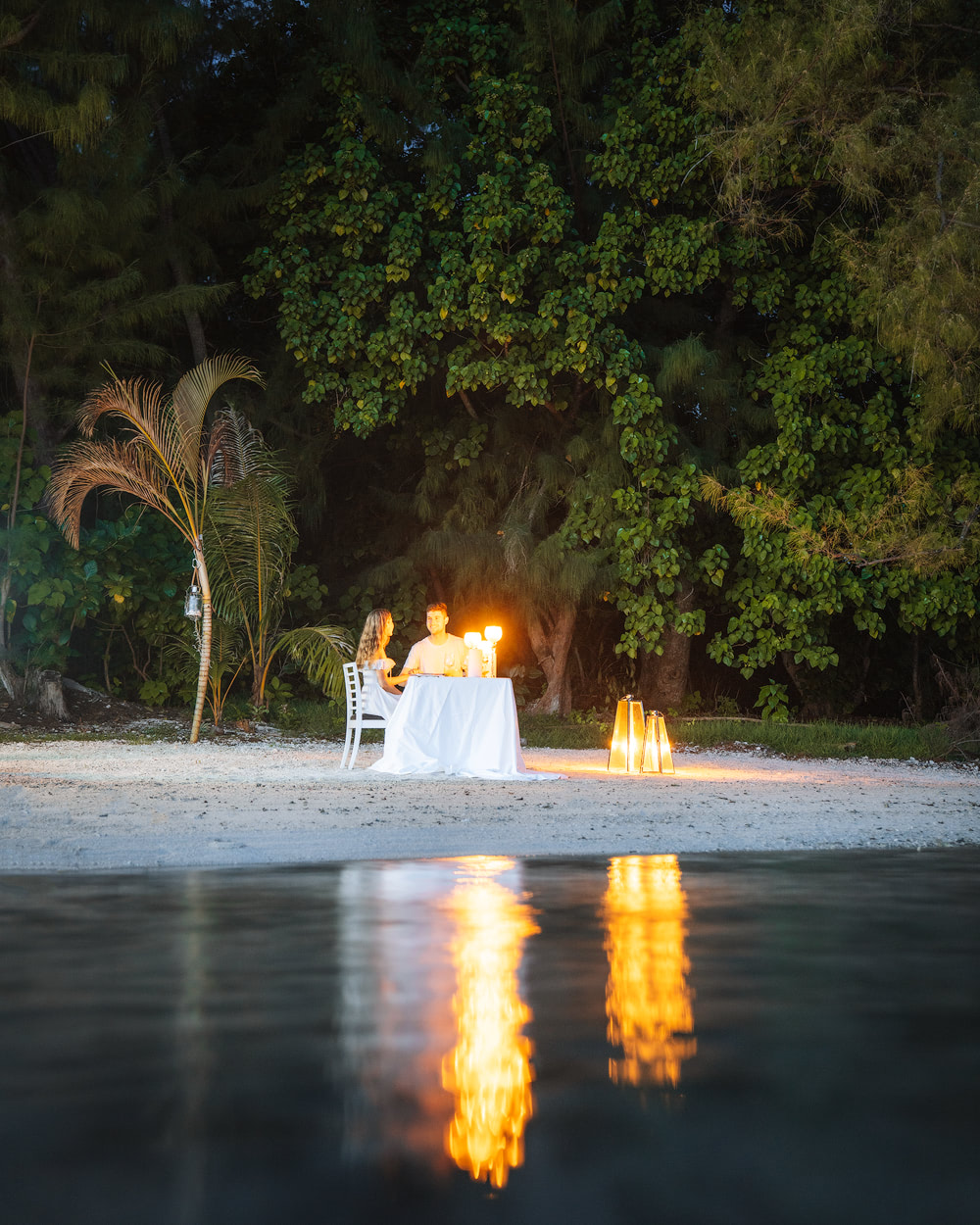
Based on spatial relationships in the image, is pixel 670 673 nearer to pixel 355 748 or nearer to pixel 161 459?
pixel 161 459

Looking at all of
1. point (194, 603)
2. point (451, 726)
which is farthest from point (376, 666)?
point (194, 603)

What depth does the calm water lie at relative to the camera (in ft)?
7.75

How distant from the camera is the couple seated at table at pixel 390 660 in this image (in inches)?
406

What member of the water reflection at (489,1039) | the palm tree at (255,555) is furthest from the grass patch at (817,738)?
the water reflection at (489,1039)

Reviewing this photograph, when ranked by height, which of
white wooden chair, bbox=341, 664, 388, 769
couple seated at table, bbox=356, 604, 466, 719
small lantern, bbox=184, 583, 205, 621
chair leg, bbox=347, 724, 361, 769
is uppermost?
small lantern, bbox=184, 583, 205, 621

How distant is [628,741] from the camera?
35.7 feet

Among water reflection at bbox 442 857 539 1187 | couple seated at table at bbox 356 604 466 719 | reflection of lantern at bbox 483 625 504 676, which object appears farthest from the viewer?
reflection of lantern at bbox 483 625 504 676

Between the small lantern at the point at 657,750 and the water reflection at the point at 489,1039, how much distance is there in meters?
5.73

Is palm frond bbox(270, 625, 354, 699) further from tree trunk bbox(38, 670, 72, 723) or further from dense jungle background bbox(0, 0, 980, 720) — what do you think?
tree trunk bbox(38, 670, 72, 723)

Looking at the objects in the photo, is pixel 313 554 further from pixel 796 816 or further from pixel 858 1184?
pixel 858 1184

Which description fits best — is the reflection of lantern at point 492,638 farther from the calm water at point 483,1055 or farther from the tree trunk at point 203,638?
the calm water at point 483,1055

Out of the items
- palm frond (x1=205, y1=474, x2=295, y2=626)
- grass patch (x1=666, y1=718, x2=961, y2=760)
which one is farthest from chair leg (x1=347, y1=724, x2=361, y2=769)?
grass patch (x1=666, y1=718, x2=961, y2=760)

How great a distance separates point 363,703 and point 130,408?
4044 mm

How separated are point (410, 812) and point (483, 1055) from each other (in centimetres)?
441
